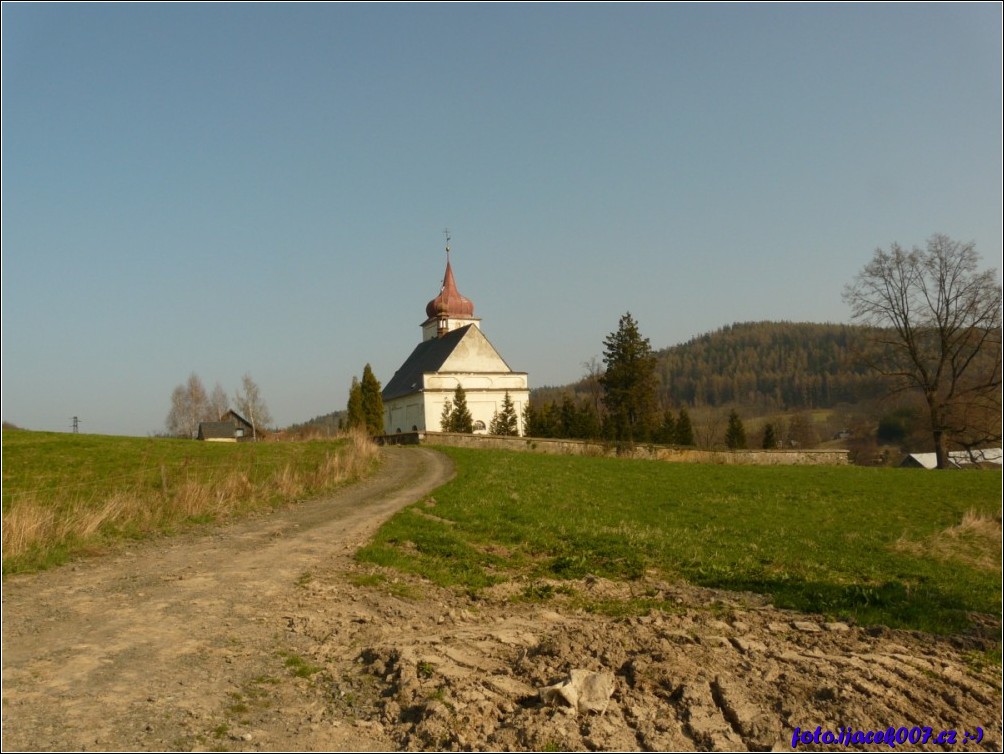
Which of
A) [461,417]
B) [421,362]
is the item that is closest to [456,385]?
[461,417]

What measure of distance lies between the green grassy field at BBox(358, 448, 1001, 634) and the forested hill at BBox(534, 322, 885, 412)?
10297 cm

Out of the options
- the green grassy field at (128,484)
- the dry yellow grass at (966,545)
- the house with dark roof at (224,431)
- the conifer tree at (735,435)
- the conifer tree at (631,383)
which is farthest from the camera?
the house with dark roof at (224,431)

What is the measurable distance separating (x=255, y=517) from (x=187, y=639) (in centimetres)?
838

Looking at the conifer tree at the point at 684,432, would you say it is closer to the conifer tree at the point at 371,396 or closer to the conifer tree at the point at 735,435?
the conifer tree at the point at 735,435

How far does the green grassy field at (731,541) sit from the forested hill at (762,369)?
102970 millimetres

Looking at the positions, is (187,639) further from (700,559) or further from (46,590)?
(700,559)

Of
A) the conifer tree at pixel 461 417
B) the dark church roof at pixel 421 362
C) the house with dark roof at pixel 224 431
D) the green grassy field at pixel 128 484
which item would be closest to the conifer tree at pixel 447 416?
the conifer tree at pixel 461 417

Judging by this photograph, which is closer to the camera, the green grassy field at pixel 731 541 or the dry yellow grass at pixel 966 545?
the green grassy field at pixel 731 541

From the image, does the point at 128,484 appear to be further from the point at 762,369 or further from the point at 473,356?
the point at 762,369

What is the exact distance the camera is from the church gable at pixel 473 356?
6469 centimetres

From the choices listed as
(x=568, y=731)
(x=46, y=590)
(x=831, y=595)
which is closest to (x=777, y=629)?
(x=831, y=595)

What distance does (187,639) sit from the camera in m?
6.64

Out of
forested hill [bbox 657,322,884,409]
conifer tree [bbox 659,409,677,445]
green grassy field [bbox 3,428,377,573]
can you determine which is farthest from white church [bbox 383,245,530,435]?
forested hill [bbox 657,322,884,409]

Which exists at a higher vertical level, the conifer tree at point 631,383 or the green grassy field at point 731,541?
the conifer tree at point 631,383
